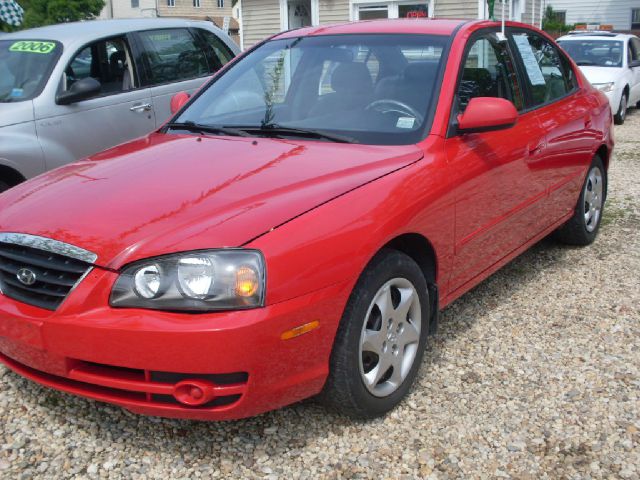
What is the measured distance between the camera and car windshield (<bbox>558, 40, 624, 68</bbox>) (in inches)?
524

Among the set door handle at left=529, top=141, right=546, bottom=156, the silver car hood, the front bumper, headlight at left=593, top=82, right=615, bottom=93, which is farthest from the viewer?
headlight at left=593, top=82, right=615, bottom=93

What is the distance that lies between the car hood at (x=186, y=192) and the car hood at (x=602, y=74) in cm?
1047

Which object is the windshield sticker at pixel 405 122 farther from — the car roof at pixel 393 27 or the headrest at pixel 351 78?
the car roof at pixel 393 27

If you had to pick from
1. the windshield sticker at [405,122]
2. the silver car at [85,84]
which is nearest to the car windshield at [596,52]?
the silver car at [85,84]

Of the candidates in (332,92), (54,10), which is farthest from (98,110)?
(54,10)

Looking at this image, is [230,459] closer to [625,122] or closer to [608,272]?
[608,272]

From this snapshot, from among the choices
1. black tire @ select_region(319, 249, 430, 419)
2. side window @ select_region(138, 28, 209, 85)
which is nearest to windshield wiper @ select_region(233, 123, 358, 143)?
black tire @ select_region(319, 249, 430, 419)

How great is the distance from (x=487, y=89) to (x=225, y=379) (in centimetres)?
234

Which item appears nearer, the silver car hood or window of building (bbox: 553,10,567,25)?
the silver car hood

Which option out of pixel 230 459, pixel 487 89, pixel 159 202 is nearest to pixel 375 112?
pixel 487 89

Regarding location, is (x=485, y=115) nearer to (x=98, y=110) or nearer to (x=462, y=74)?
(x=462, y=74)

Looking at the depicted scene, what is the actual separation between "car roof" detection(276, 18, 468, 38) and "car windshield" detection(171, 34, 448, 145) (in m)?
0.06

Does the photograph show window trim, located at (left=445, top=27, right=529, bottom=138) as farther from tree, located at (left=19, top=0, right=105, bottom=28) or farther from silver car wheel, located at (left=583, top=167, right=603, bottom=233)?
tree, located at (left=19, top=0, right=105, bottom=28)

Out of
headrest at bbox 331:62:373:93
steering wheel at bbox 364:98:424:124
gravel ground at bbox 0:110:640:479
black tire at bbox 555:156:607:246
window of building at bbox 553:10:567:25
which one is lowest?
gravel ground at bbox 0:110:640:479
